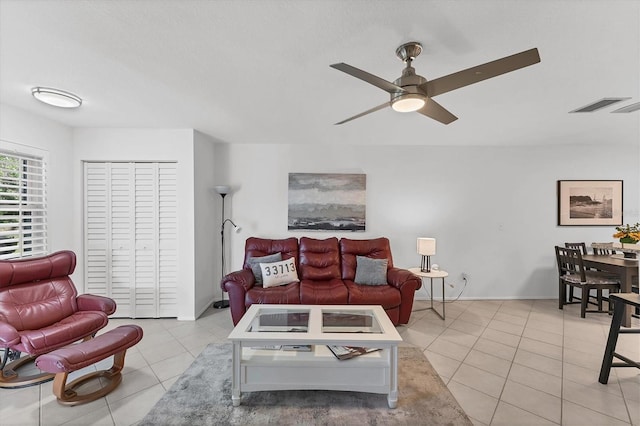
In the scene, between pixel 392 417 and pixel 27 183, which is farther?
pixel 27 183

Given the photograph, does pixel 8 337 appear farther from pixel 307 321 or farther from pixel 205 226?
pixel 307 321

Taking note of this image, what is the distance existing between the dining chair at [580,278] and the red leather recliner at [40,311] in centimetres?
568

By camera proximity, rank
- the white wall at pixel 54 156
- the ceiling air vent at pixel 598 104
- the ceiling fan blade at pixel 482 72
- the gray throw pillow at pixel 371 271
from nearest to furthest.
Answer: the ceiling fan blade at pixel 482 72, the ceiling air vent at pixel 598 104, the white wall at pixel 54 156, the gray throw pillow at pixel 371 271

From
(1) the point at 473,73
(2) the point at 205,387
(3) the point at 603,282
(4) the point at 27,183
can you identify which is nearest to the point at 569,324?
(3) the point at 603,282

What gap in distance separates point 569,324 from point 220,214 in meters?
5.06

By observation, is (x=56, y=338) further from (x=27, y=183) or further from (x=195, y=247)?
(x=27, y=183)

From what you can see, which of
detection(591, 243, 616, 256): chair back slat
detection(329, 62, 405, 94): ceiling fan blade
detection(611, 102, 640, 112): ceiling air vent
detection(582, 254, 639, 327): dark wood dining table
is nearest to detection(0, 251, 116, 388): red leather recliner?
detection(329, 62, 405, 94): ceiling fan blade

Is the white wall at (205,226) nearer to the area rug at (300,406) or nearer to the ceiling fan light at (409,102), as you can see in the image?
the area rug at (300,406)

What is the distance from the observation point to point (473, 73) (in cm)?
146

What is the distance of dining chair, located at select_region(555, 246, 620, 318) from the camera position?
3590mm

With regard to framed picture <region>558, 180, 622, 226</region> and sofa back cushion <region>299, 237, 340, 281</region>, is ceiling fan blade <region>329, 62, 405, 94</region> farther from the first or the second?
framed picture <region>558, 180, 622, 226</region>

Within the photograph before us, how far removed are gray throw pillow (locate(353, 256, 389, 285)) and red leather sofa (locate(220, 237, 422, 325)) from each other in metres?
0.06

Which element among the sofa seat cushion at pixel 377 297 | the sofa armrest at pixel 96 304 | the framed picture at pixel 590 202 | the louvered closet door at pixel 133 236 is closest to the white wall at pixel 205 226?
the louvered closet door at pixel 133 236

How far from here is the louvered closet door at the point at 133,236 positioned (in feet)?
11.6
